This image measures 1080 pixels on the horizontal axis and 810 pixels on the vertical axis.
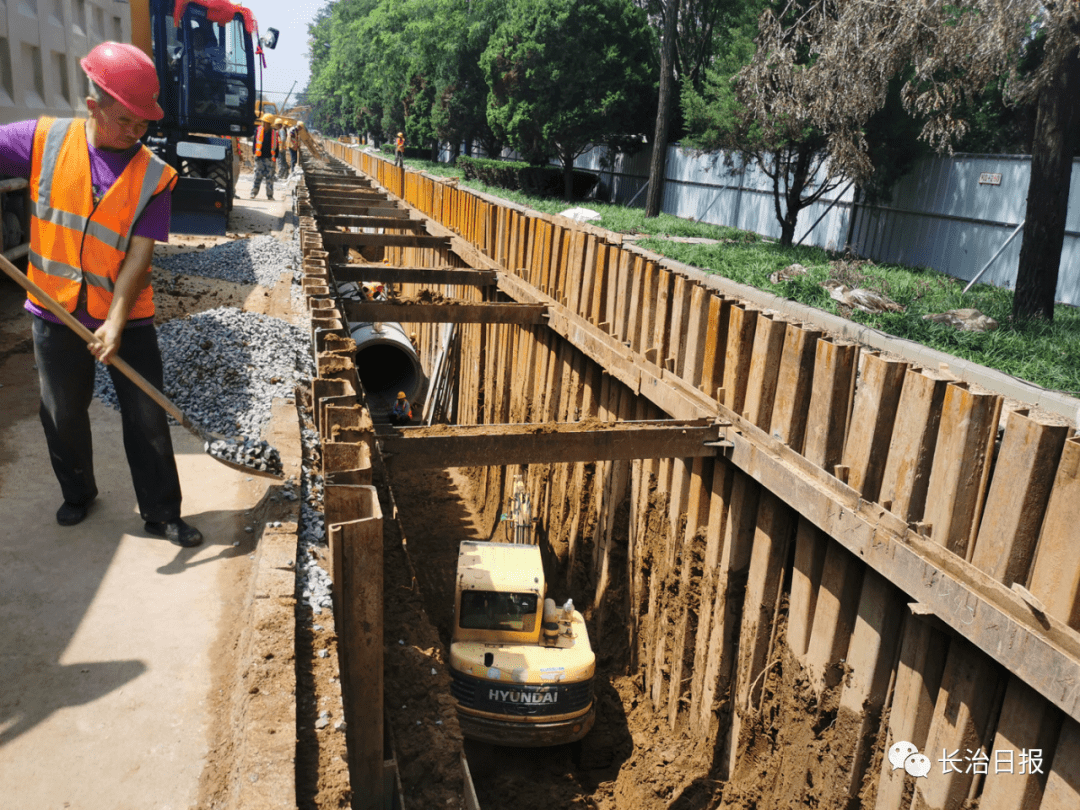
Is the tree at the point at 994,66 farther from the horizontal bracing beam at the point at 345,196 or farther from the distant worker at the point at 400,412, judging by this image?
the horizontal bracing beam at the point at 345,196

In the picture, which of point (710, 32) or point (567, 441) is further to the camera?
point (710, 32)

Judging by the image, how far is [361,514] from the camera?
395 cm

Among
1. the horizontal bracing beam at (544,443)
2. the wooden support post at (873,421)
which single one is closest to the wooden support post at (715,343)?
the horizontal bracing beam at (544,443)

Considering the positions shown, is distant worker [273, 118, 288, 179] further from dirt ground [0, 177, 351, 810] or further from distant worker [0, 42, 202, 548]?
dirt ground [0, 177, 351, 810]

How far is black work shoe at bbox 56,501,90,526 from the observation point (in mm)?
4555

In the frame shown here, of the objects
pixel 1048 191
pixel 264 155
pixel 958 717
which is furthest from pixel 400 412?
pixel 264 155

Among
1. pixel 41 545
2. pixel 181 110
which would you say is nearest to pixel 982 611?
pixel 41 545

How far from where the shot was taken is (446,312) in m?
9.93

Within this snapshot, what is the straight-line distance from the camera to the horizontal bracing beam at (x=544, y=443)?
19.8ft

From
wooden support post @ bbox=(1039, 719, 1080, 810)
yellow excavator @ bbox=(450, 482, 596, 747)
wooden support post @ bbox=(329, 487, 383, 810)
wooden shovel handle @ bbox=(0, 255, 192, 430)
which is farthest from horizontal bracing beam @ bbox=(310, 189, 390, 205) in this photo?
wooden support post @ bbox=(1039, 719, 1080, 810)

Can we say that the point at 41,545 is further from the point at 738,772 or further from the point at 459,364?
the point at 459,364

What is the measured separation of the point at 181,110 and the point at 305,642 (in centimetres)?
1822

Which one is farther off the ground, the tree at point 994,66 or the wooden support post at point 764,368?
the tree at point 994,66

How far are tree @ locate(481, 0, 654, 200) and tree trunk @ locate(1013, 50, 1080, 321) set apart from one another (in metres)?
22.5
